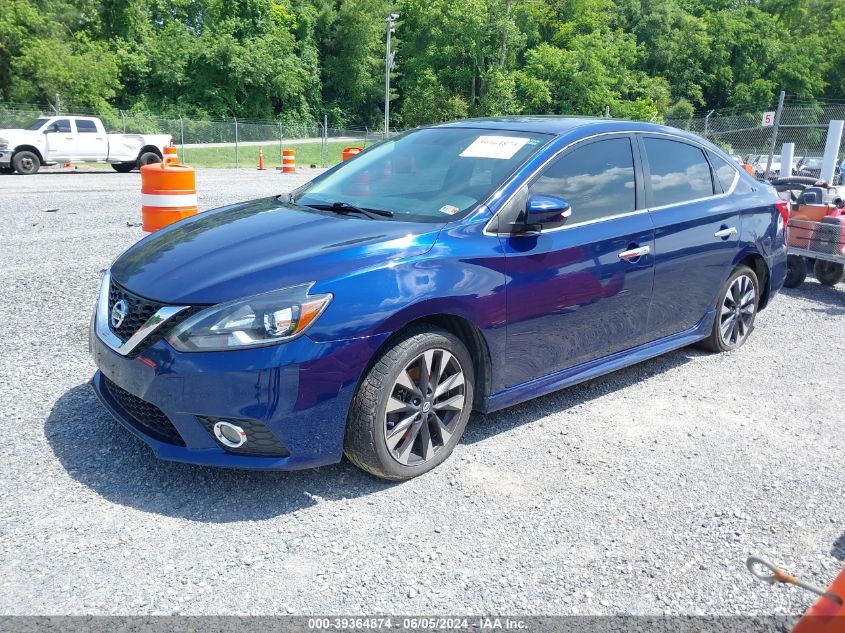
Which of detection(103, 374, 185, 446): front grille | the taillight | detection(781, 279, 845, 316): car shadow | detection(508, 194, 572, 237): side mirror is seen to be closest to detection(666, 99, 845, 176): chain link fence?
detection(781, 279, 845, 316): car shadow

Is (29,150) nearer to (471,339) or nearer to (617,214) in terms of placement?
(617,214)

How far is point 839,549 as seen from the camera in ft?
9.96

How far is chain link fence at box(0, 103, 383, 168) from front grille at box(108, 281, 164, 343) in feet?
97.2

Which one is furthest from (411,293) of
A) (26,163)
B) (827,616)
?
(26,163)

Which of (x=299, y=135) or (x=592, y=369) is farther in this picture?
(x=299, y=135)

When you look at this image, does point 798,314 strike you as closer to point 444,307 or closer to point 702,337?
point 702,337

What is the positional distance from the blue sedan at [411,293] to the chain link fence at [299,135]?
1989 centimetres

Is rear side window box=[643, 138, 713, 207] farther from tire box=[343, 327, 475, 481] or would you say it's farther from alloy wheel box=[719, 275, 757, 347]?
tire box=[343, 327, 475, 481]

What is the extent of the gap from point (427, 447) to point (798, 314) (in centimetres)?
518

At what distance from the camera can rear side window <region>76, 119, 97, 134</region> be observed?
70.7 ft

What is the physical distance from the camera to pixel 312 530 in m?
3.01

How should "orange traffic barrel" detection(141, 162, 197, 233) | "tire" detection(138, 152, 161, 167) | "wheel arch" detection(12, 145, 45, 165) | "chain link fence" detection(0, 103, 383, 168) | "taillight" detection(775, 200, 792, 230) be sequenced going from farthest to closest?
"chain link fence" detection(0, 103, 383, 168), "tire" detection(138, 152, 161, 167), "wheel arch" detection(12, 145, 45, 165), "orange traffic barrel" detection(141, 162, 197, 233), "taillight" detection(775, 200, 792, 230)

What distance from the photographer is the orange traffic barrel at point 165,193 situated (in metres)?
6.89

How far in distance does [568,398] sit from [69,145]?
21.0 meters
